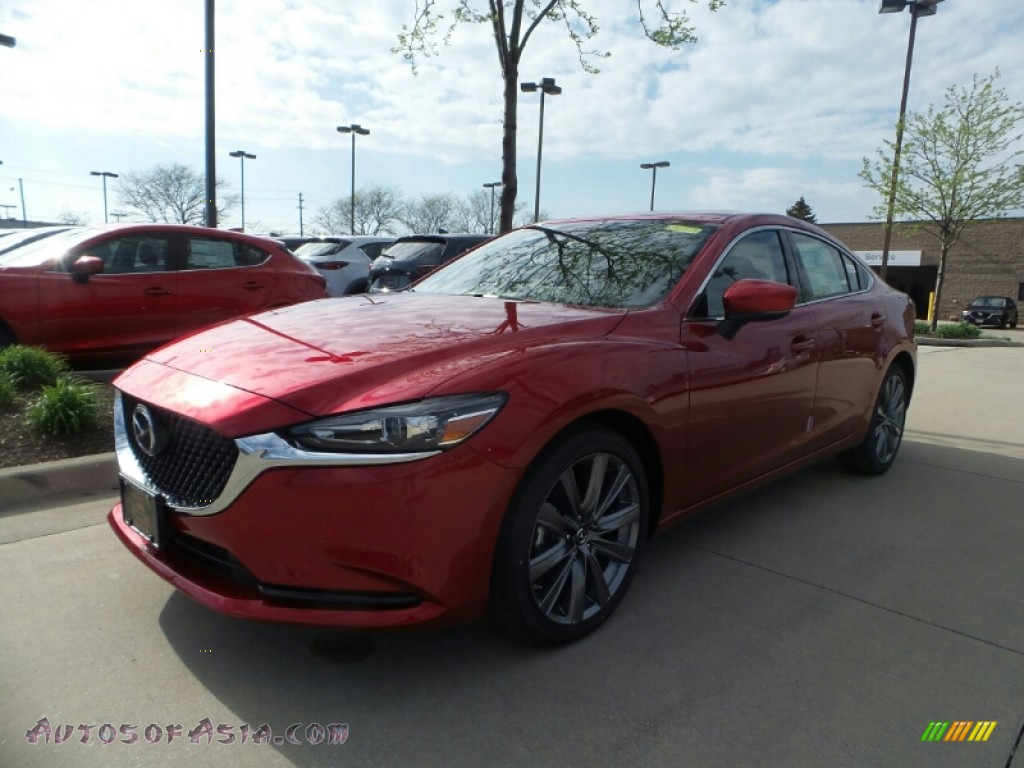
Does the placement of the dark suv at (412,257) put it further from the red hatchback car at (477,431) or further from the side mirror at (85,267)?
the red hatchback car at (477,431)

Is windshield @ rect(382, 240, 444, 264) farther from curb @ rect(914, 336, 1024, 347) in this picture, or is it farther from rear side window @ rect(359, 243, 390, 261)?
curb @ rect(914, 336, 1024, 347)

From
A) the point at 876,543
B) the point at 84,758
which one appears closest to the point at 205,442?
the point at 84,758

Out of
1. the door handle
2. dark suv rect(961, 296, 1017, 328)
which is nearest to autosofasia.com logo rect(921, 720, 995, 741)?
the door handle

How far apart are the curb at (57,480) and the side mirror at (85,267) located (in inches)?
86.1

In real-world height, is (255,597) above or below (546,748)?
above

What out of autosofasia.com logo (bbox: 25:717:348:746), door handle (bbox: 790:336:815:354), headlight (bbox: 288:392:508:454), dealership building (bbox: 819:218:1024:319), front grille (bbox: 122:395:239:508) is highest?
dealership building (bbox: 819:218:1024:319)

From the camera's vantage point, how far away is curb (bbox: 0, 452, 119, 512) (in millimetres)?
3846

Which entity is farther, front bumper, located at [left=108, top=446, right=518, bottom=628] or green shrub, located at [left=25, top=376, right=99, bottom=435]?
green shrub, located at [left=25, top=376, right=99, bottom=435]

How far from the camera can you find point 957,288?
4122cm

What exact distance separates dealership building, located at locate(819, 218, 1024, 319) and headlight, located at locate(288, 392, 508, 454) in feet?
132

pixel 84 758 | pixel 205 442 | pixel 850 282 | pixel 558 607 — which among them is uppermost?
pixel 850 282

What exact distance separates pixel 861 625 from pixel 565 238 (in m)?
2.21

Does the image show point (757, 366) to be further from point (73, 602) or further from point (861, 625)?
point (73, 602)

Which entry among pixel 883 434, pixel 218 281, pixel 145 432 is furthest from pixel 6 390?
pixel 883 434
